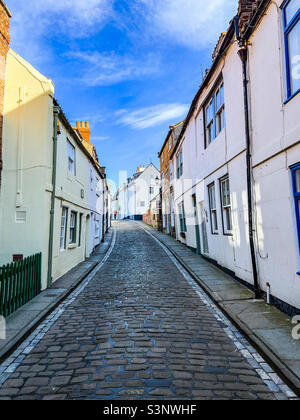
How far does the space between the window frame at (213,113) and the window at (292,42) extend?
411 cm

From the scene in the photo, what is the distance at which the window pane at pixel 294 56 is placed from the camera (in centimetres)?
533

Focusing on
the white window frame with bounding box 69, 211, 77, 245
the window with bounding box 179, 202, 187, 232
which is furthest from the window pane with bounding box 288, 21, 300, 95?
the window with bounding box 179, 202, 187, 232

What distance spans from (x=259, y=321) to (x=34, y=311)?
5.11 m

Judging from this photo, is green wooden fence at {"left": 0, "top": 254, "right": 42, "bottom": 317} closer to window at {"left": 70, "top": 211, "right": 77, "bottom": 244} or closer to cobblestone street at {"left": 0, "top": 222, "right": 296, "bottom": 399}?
cobblestone street at {"left": 0, "top": 222, "right": 296, "bottom": 399}

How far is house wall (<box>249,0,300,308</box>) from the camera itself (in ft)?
18.0

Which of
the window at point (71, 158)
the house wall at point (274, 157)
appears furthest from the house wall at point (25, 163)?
the house wall at point (274, 157)

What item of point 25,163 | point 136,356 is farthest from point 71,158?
point 136,356

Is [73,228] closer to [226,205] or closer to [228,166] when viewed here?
[226,205]

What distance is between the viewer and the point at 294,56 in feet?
17.9

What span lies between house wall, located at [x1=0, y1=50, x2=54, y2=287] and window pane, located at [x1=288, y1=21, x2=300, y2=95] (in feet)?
23.2

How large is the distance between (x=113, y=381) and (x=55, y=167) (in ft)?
24.4

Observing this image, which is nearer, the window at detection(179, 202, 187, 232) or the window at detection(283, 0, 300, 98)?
the window at detection(283, 0, 300, 98)
